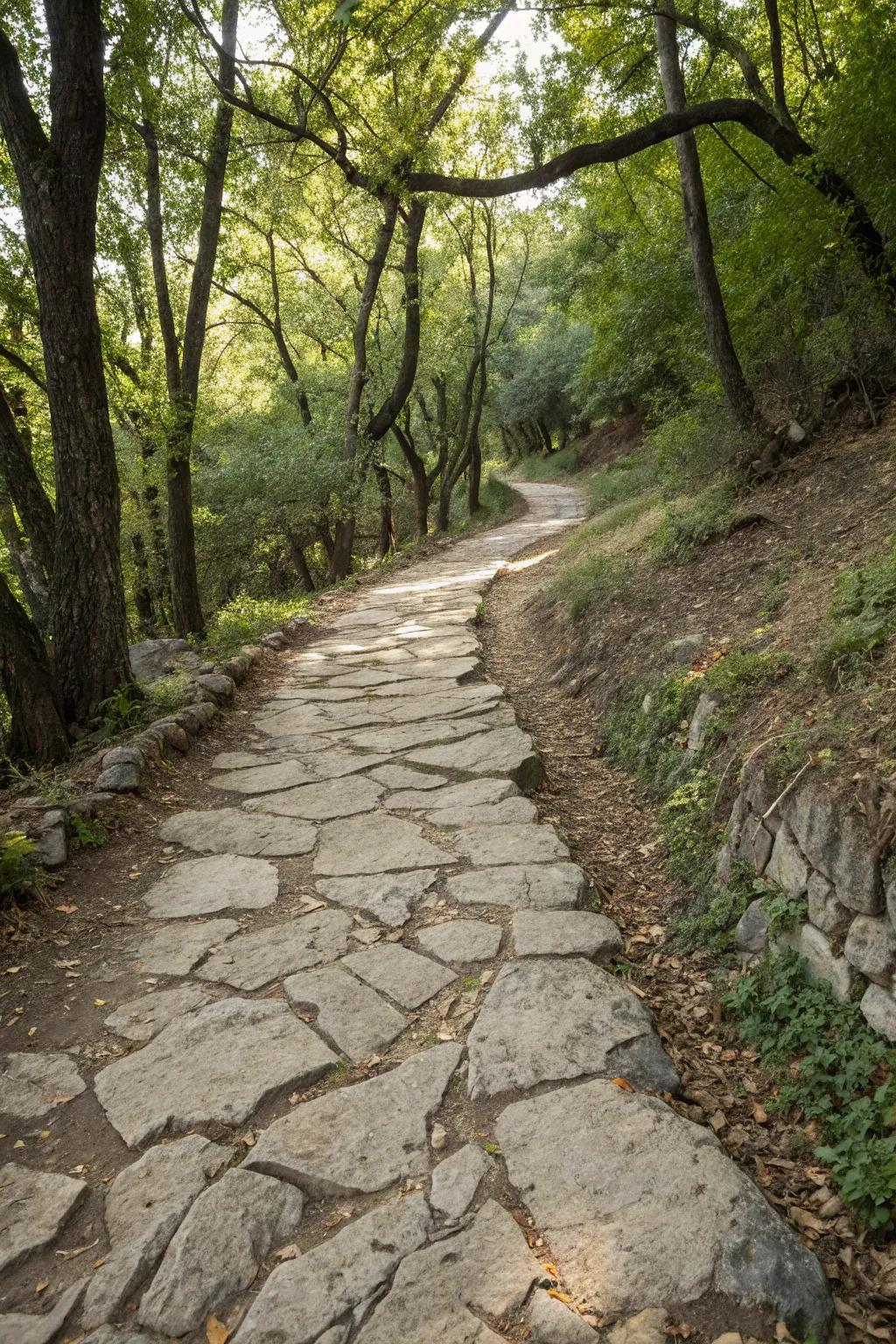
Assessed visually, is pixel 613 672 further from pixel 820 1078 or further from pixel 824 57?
pixel 824 57

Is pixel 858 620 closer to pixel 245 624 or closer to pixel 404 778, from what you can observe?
pixel 404 778

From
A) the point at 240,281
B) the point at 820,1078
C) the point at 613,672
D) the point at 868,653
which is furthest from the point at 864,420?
the point at 240,281

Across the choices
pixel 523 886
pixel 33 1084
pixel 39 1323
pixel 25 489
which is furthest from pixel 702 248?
pixel 39 1323

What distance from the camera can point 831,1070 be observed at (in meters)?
2.22

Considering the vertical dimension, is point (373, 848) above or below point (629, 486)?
below

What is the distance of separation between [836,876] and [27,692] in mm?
4373

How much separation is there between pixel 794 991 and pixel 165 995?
2.13m

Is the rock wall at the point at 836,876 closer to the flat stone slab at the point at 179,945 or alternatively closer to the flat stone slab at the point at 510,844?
the flat stone slab at the point at 510,844

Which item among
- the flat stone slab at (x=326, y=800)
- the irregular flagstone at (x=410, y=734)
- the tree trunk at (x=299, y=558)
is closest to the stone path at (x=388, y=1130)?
the flat stone slab at (x=326, y=800)

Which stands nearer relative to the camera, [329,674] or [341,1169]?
[341,1169]

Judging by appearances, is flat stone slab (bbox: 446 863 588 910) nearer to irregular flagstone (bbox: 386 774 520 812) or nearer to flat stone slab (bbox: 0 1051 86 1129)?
irregular flagstone (bbox: 386 774 520 812)

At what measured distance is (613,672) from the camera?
5.38m

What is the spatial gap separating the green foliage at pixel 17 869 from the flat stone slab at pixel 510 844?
6.13 feet

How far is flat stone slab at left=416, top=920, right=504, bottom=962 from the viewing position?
2.87m
